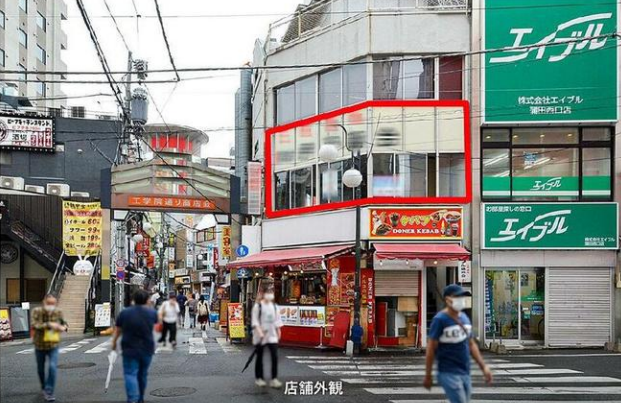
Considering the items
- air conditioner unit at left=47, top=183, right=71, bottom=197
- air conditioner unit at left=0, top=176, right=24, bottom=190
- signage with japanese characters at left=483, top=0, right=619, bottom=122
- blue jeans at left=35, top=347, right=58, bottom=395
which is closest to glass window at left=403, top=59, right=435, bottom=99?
signage with japanese characters at left=483, top=0, right=619, bottom=122

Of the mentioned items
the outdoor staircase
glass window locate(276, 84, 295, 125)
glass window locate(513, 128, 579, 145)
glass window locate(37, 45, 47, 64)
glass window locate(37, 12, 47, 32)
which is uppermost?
glass window locate(37, 12, 47, 32)

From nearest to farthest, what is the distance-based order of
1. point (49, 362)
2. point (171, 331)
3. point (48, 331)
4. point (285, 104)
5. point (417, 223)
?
1. point (171, 331)
2. point (48, 331)
3. point (49, 362)
4. point (417, 223)
5. point (285, 104)

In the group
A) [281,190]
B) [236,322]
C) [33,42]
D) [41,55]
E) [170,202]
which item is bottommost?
[236,322]

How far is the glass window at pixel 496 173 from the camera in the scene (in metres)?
23.4

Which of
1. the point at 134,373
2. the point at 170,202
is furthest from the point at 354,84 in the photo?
the point at 134,373

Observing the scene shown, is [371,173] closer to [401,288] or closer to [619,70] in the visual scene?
[401,288]

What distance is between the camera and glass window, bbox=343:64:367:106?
23.5 meters

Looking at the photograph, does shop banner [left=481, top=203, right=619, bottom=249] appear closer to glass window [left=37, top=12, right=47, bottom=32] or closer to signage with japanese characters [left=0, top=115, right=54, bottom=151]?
signage with japanese characters [left=0, top=115, right=54, bottom=151]

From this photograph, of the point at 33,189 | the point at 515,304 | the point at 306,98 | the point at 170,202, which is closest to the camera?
the point at 515,304

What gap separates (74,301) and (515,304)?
2078cm

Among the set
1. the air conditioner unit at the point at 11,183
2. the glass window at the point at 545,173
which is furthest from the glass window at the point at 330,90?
the air conditioner unit at the point at 11,183

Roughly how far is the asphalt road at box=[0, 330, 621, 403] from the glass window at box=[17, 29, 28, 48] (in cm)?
3984

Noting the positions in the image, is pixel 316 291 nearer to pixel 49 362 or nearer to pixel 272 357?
pixel 49 362

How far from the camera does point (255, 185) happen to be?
92.9ft
